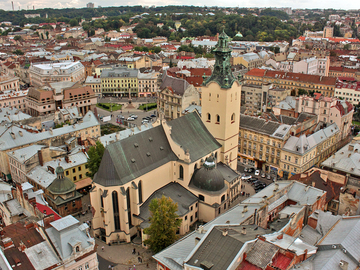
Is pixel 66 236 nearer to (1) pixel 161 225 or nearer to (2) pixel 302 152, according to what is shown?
(1) pixel 161 225

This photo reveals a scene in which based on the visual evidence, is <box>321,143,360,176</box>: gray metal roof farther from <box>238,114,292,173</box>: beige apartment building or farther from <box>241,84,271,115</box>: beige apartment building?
<box>241,84,271,115</box>: beige apartment building

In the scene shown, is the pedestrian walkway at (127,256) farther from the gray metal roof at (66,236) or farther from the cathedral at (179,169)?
the gray metal roof at (66,236)

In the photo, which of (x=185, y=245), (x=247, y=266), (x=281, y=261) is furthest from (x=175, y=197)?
(x=281, y=261)

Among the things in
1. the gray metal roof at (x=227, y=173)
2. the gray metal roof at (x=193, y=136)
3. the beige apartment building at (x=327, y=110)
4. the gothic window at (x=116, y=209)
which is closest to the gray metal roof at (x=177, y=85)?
the beige apartment building at (x=327, y=110)

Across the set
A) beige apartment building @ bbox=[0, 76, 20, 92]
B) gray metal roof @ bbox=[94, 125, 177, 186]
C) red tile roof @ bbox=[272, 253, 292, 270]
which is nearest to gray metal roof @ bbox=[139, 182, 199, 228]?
gray metal roof @ bbox=[94, 125, 177, 186]

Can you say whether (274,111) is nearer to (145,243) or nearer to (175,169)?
(175,169)

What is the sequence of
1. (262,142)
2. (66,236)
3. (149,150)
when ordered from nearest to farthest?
1. (66,236)
2. (149,150)
3. (262,142)
